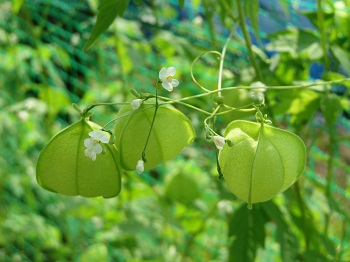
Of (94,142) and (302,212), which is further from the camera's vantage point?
(302,212)

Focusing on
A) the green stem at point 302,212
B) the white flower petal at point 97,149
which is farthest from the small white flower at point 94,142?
the green stem at point 302,212

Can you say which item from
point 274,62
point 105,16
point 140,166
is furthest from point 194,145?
point 140,166

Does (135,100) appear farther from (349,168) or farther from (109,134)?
(349,168)

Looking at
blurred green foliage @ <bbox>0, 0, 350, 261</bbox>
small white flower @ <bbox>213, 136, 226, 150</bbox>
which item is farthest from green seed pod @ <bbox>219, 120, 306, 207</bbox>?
blurred green foliage @ <bbox>0, 0, 350, 261</bbox>

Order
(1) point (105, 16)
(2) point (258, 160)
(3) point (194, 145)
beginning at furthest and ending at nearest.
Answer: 1. (3) point (194, 145)
2. (1) point (105, 16)
3. (2) point (258, 160)

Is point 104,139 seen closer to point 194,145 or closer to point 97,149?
point 97,149

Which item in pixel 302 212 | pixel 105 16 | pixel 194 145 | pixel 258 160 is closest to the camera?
pixel 258 160

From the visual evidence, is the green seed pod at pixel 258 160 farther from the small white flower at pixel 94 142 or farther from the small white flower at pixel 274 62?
the small white flower at pixel 274 62

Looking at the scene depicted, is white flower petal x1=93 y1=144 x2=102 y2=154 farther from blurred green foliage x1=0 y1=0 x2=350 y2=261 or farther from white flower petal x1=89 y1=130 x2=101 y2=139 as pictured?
blurred green foliage x1=0 y1=0 x2=350 y2=261
